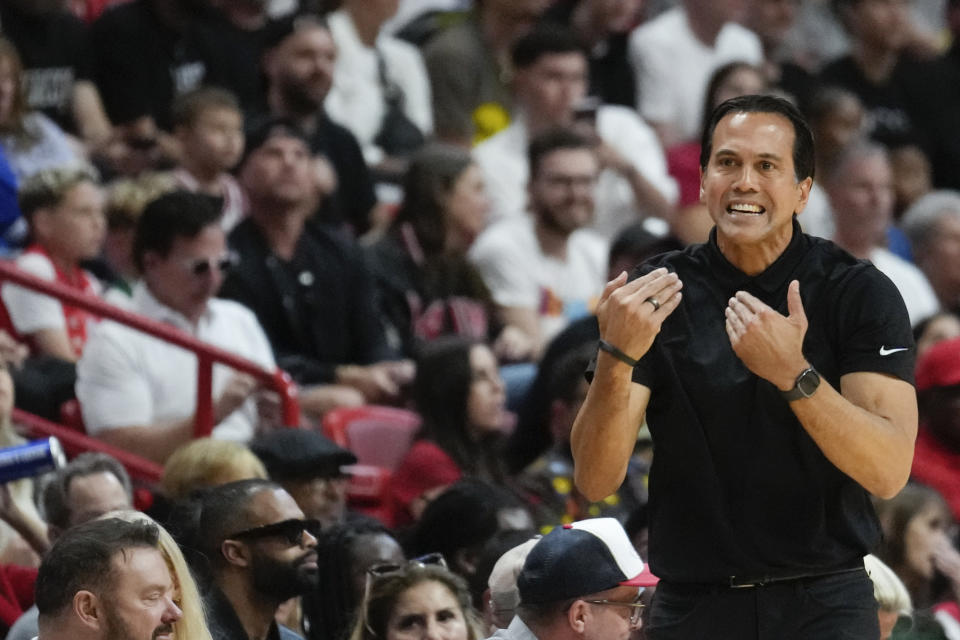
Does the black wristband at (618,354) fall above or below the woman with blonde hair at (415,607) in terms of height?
above

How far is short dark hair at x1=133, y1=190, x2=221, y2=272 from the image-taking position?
22.7 feet

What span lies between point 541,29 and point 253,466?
4.54 metres

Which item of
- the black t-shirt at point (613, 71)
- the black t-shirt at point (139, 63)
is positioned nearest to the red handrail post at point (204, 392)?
the black t-shirt at point (139, 63)

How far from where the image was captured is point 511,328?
8266 millimetres

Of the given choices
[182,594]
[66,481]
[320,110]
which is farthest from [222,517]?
[320,110]

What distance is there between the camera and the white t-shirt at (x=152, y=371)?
659cm

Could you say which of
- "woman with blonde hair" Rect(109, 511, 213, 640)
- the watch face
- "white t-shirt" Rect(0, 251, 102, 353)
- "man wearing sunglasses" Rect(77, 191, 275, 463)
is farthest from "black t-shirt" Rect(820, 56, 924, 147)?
the watch face

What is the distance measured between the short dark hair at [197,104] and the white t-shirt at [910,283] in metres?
3.24

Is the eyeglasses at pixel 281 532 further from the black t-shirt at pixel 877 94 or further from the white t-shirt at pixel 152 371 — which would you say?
the black t-shirt at pixel 877 94

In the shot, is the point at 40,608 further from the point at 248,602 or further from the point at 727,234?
the point at 727,234

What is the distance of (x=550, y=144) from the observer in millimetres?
8773

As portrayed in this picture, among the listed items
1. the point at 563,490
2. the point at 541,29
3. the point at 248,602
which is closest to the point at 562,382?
the point at 563,490

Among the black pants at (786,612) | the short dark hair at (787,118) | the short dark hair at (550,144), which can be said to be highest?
the short dark hair at (787,118)

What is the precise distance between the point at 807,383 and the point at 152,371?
387cm
